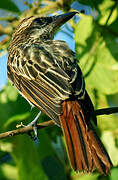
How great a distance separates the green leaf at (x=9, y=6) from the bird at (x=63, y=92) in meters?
0.18

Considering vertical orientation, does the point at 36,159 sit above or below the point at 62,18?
below

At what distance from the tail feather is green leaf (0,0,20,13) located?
4.23ft

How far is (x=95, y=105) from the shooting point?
9.91 feet

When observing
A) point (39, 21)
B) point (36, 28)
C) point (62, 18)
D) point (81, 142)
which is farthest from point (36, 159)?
Result: point (36, 28)

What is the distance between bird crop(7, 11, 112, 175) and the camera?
253 cm

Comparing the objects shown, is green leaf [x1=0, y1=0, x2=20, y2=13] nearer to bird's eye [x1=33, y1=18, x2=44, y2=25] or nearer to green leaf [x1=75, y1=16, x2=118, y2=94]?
bird's eye [x1=33, y1=18, x2=44, y2=25]

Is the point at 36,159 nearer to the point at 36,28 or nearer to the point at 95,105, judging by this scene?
the point at 95,105

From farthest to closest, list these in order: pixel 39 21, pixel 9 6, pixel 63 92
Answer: pixel 39 21 < pixel 9 6 < pixel 63 92

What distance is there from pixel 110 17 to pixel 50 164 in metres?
1.24

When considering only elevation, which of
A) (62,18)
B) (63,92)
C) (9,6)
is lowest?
(63,92)

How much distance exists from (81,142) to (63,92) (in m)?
0.35

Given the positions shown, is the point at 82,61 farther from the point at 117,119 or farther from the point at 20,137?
the point at 20,137

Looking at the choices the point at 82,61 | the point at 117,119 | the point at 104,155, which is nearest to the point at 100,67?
the point at 82,61

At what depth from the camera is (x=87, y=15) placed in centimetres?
328
